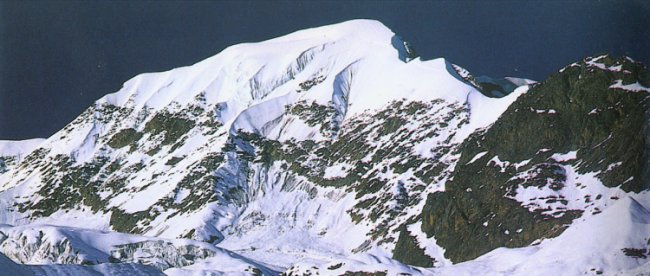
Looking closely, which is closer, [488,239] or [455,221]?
[488,239]

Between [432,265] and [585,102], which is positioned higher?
[585,102]

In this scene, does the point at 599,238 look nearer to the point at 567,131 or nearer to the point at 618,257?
the point at 618,257

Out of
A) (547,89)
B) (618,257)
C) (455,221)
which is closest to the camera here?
(618,257)

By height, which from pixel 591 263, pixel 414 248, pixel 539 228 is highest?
pixel 591 263

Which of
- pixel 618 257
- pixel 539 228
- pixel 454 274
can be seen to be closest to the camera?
pixel 618 257

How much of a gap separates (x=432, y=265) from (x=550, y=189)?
61.0 ft

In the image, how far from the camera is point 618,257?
111312 mm

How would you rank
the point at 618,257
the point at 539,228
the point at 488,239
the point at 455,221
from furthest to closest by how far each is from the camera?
the point at 455,221
the point at 488,239
the point at 539,228
the point at 618,257

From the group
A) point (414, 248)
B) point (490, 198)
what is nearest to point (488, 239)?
point (490, 198)

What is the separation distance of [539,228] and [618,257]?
108ft

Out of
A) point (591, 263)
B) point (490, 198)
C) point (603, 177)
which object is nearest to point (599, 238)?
point (591, 263)

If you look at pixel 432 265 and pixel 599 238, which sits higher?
pixel 599 238

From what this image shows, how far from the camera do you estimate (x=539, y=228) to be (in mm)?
144250

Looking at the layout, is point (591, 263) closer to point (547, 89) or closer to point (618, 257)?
point (618, 257)
